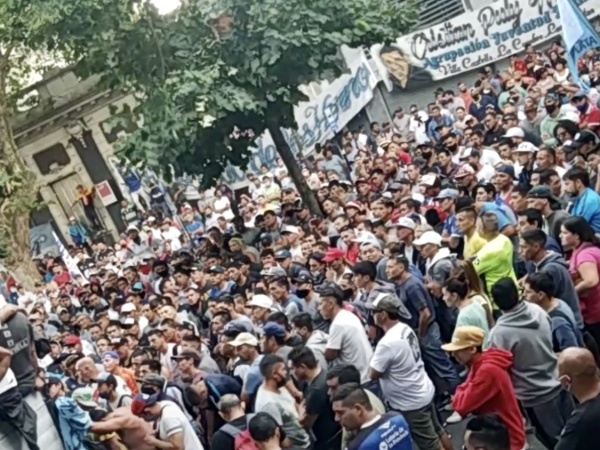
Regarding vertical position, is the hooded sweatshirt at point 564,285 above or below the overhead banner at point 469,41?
below

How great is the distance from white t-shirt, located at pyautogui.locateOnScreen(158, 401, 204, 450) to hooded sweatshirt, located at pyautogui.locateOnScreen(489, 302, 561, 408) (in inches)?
94.5

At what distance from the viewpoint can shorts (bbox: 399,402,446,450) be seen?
6695 mm

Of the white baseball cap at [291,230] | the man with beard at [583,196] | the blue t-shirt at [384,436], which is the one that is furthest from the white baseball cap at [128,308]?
the blue t-shirt at [384,436]

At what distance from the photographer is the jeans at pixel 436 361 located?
7.73m

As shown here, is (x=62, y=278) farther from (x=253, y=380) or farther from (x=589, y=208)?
(x=589, y=208)

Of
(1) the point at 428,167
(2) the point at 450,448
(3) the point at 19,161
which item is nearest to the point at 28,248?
(3) the point at 19,161

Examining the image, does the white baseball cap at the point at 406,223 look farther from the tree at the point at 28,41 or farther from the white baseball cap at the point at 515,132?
the tree at the point at 28,41

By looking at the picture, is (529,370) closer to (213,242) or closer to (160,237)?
(213,242)

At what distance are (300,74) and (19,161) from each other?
10664 millimetres

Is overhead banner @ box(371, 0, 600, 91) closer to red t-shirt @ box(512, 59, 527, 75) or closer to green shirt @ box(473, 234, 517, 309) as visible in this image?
red t-shirt @ box(512, 59, 527, 75)

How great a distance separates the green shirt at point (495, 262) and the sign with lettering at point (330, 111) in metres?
14.6

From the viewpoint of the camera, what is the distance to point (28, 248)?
71.3 feet

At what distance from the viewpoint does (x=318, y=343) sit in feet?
24.3

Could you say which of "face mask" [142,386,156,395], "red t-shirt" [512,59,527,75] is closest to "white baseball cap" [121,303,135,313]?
"face mask" [142,386,156,395]
